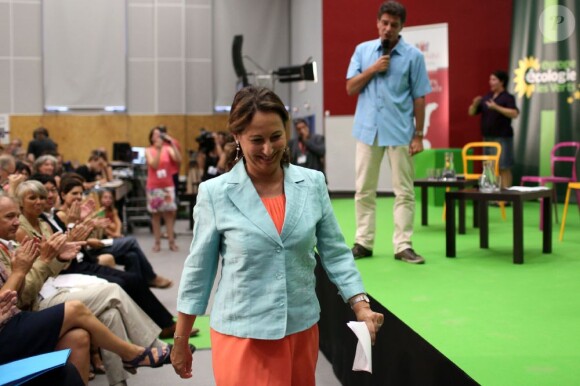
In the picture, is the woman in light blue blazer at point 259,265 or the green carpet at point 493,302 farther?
the green carpet at point 493,302

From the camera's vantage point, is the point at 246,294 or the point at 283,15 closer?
the point at 246,294

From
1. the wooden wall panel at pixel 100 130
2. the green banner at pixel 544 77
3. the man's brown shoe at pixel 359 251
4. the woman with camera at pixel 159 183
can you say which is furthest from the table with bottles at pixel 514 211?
the wooden wall panel at pixel 100 130

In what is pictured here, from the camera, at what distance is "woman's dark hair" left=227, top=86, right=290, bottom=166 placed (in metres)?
1.79

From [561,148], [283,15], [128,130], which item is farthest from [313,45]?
[561,148]

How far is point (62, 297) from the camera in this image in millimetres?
3455

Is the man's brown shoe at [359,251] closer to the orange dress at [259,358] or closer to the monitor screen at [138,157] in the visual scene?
the orange dress at [259,358]

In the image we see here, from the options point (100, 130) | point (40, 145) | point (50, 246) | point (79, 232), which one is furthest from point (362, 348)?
point (100, 130)

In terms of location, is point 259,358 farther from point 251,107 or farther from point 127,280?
point 127,280

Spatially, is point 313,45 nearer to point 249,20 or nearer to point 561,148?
point 249,20

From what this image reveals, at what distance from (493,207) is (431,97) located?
2827 millimetres

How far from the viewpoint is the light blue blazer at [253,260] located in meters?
1.76

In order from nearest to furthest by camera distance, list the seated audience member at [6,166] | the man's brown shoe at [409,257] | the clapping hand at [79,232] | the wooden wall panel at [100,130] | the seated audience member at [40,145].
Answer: the clapping hand at [79,232]
the man's brown shoe at [409,257]
the seated audience member at [6,166]
the seated audience member at [40,145]
the wooden wall panel at [100,130]

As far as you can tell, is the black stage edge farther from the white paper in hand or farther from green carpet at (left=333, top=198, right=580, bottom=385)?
the white paper in hand

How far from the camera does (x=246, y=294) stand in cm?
177
